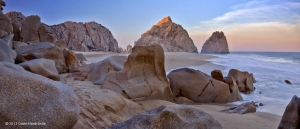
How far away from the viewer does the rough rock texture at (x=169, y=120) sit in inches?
96.6

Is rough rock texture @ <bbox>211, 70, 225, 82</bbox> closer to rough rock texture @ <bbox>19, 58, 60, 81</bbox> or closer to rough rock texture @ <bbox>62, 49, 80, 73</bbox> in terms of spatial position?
rough rock texture @ <bbox>19, 58, 60, 81</bbox>

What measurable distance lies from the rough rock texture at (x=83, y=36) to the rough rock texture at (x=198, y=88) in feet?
158

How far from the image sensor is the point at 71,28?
58.2 metres

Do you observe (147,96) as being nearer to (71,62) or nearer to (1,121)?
(1,121)

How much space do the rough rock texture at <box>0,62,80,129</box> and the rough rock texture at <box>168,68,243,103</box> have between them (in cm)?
479

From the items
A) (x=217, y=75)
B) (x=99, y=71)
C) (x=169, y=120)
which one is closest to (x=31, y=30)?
(x=99, y=71)

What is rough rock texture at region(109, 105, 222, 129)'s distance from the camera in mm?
2453

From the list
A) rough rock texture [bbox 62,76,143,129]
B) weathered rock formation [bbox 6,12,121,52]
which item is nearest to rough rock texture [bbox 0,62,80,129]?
rough rock texture [bbox 62,76,143,129]

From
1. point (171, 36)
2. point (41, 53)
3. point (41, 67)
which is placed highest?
point (171, 36)

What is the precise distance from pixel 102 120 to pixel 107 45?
59.1 metres

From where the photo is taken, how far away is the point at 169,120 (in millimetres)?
2527

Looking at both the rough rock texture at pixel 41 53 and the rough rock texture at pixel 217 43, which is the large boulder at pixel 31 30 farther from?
the rough rock texture at pixel 217 43

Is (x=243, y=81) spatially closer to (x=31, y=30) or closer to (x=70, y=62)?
(x=70, y=62)

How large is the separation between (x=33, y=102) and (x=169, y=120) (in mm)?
1488
